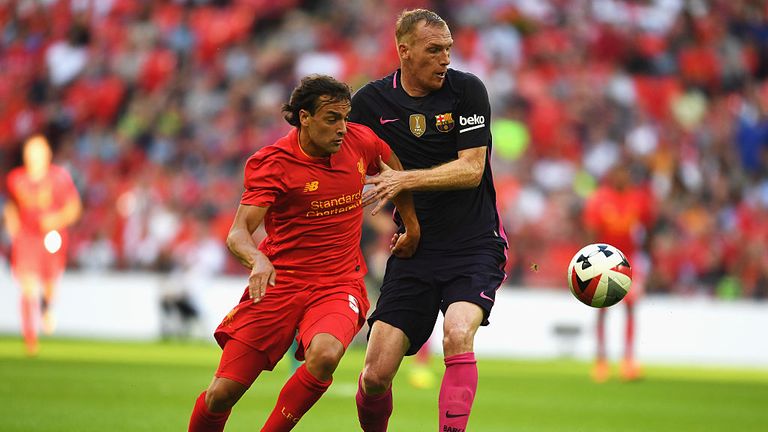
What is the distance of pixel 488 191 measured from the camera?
7520mm

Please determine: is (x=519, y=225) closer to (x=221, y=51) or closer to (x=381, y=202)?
(x=221, y=51)

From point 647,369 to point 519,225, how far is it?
3.44 m

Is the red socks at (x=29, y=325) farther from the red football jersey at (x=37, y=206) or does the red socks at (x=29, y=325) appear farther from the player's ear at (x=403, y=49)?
the player's ear at (x=403, y=49)

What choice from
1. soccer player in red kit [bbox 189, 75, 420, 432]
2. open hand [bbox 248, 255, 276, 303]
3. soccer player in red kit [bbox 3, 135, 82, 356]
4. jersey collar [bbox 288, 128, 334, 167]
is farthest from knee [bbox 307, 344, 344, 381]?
soccer player in red kit [bbox 3, 135, 82, 356]

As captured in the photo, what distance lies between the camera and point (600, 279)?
776cm

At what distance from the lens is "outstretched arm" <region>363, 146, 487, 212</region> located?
682cm

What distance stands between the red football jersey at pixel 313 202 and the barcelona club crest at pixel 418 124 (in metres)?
0.25

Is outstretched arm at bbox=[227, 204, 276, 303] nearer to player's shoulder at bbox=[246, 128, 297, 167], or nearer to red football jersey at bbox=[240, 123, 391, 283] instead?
red football jersey at bbox=[240, 123, 391, 283]

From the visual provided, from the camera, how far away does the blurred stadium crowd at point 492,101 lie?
19.9 meters

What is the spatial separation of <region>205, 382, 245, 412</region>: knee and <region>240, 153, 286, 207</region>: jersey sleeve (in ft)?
3.23

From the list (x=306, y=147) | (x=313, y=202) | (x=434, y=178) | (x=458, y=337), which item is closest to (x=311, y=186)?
(x=313, y=202)


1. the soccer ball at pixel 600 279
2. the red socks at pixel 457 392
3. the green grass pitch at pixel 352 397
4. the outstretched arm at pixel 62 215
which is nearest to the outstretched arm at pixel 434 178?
the red socks at pixel 457 392

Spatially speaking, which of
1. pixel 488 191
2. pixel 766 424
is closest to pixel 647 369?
pixel 766 424

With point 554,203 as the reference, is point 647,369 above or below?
below
